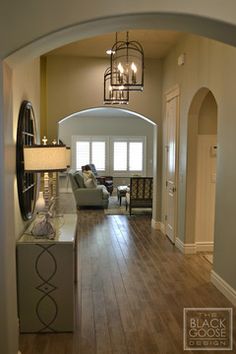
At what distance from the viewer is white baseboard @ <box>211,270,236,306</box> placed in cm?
368

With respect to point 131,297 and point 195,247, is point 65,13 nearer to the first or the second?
point 131,297

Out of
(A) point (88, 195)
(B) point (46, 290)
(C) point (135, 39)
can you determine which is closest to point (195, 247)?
(B) point (46, 290)

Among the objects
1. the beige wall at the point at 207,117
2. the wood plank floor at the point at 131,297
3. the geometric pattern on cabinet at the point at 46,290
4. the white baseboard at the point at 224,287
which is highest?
the beige wall at the point at 207,117

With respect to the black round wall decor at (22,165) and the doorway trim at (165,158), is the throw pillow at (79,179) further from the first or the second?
the black round wall decor at (22,165)

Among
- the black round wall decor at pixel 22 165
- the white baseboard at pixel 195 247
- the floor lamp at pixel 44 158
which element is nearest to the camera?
the floor lamp at pixel 44 158

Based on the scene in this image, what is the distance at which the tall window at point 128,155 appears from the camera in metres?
13.6

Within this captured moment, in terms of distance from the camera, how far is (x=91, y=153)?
44.0 feet

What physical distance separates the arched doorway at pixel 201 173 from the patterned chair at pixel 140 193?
3.30 metres

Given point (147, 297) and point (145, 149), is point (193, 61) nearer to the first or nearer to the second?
point (147, 297)

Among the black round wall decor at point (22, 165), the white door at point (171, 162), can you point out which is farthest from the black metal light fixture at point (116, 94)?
the black round wall decor at point (22, 165)

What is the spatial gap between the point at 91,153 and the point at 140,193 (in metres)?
5.03

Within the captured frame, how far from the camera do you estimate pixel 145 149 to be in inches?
538

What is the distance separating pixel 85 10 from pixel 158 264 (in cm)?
379

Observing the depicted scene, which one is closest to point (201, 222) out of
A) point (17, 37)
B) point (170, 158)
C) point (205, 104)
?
point (170, 158)
